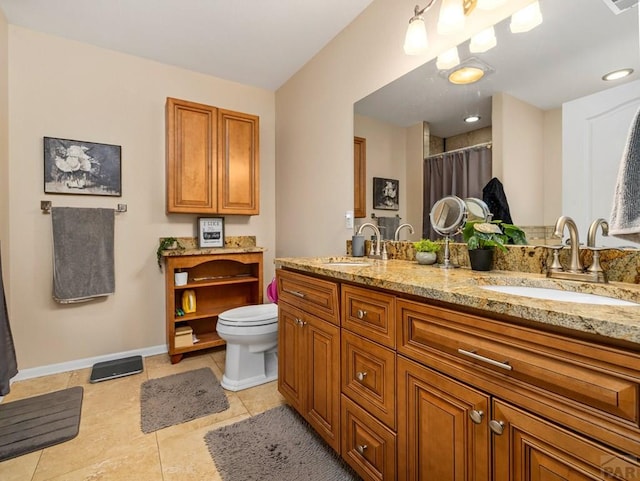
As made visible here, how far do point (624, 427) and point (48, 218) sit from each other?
3.13 meters

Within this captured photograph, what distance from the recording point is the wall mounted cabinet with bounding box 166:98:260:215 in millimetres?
2484

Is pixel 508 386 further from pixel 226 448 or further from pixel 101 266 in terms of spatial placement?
pixel 101 266

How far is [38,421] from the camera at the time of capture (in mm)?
1684

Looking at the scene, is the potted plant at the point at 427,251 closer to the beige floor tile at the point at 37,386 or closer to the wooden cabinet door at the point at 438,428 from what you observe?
the wooden cabinet door at the point at 438,428

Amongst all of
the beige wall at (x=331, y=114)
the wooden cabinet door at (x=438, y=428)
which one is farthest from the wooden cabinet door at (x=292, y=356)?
the beige wall at (x=331, y=114)

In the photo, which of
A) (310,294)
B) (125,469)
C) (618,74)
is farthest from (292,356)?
(618,74)

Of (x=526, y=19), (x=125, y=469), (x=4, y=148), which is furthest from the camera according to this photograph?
(x=4, y=148)

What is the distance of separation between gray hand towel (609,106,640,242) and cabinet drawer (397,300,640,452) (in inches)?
16.5

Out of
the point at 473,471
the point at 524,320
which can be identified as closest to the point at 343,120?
the point at 524,320

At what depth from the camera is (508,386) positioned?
0.71m

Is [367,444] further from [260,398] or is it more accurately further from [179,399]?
[179,399]

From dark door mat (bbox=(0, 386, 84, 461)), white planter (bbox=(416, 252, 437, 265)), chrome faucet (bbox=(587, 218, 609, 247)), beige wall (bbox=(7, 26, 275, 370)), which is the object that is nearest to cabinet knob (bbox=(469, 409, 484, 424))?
chrome faucet (bbox=(587, 218, 609, 247))

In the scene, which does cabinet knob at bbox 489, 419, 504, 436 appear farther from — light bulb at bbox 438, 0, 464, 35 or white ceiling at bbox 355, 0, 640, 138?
light bulb at bbox 438, 0, 464, 35

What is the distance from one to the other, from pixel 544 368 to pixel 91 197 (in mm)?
2942
